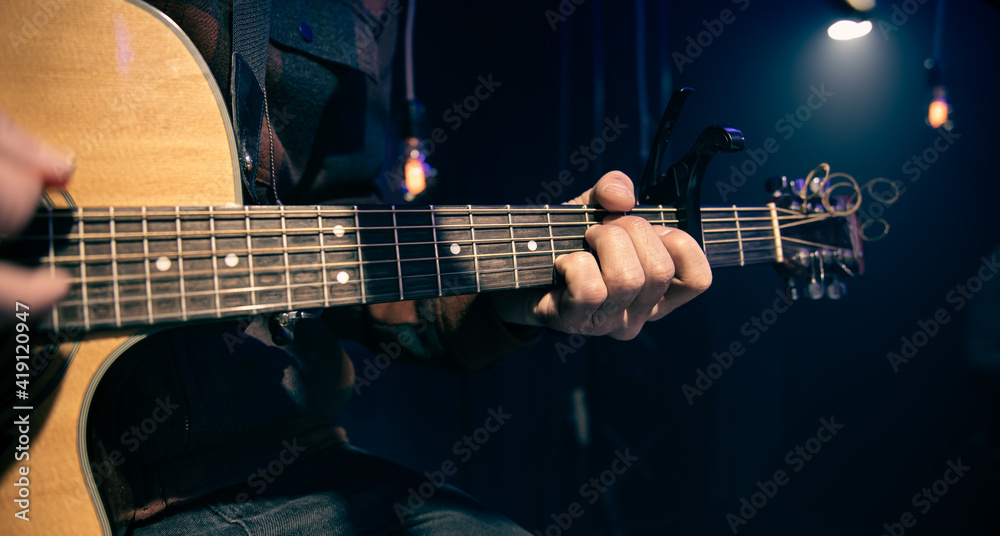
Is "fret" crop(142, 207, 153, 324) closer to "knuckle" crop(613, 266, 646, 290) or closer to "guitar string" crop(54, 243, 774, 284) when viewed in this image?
"guitar string" crop(54, 243, 774, 284)

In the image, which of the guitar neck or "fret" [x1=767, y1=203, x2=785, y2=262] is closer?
the guitar neck

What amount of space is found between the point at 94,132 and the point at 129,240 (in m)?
0.15

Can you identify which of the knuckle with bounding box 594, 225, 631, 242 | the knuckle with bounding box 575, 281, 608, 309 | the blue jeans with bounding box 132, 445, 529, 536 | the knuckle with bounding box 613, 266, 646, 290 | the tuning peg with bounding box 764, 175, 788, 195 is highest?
the tuning peg with bounding box 764, 175, 788, 195

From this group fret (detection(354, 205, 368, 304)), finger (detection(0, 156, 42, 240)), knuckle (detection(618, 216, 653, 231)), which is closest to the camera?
A: finger (detection(0, 156, 42, 240))

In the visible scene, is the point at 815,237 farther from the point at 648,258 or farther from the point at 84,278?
the point at 84,278

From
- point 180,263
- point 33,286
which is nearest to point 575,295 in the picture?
point 180,263

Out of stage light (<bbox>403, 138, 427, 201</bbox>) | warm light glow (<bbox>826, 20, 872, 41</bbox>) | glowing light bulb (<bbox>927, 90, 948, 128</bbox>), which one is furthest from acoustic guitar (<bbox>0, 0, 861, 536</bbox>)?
glowing light bulb (<bbox>927, 90, 948, 128</bbox>)

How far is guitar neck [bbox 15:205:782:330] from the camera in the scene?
0.48 m

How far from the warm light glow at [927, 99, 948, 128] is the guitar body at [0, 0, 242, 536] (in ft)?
8.20

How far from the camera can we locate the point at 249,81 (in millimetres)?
696

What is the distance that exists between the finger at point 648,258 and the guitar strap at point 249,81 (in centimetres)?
60

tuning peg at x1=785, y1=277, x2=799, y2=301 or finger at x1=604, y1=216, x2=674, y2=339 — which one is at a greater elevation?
finger at x1=604, y1=216, x2=674, y2=339

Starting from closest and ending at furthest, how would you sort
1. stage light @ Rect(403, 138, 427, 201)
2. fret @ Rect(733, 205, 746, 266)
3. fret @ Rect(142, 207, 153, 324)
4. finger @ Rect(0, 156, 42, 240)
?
finger @ Rect(0, 156, 42, 240)
fret @ Rect(142, 207, 153, 324)
fret @ Rect(733, 205, 746, 266)
stage light @ Rect(403, 138, 427, 201)

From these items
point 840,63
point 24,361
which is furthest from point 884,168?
point 24,361
